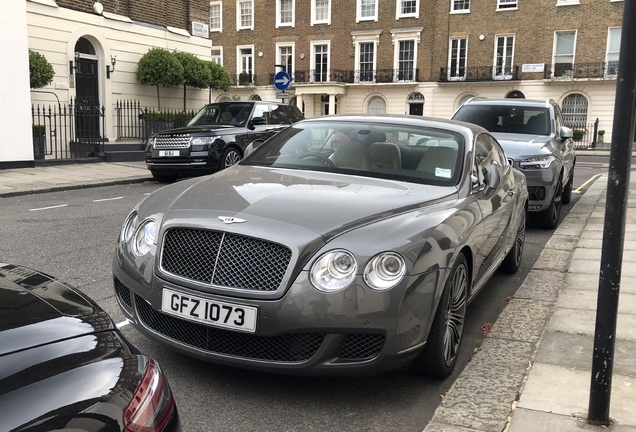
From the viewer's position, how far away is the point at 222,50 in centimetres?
5150

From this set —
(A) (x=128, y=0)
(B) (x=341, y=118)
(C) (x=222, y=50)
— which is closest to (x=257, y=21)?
(C) (x=222, y=50)

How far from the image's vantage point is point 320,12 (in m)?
47.2

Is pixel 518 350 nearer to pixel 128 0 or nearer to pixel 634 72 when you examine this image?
pixel 634 72

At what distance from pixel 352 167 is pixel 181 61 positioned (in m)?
17.2

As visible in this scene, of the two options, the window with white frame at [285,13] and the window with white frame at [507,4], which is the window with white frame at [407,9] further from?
the window with white frame at [285,13]

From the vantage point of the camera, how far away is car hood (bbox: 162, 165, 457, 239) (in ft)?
10.6

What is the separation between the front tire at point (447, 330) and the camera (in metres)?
3.35

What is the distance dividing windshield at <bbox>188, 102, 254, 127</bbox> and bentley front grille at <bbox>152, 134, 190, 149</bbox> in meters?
1.09

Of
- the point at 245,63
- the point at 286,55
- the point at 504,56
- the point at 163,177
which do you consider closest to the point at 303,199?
the point at 163,177

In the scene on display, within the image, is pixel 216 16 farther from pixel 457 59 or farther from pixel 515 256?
pixel 515 256

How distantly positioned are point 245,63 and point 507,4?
2194 cm

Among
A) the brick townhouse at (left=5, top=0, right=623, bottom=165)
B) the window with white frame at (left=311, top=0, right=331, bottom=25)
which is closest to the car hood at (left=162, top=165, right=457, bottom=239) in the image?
the brick townhouse at (left=5, top=0, right=623, bottom=165)

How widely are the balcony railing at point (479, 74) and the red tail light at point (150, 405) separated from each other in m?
43.4

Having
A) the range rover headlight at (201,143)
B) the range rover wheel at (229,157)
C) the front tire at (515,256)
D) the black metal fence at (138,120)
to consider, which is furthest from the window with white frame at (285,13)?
the front tire at (515,256)
